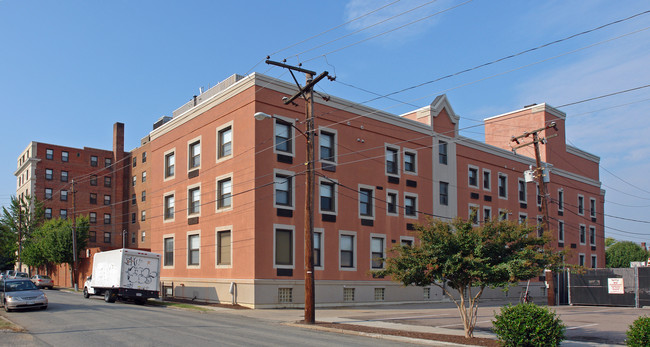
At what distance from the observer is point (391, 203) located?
37.0 metres

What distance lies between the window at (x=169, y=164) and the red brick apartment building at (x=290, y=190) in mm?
79

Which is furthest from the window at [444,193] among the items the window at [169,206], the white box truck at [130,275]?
the white box truck at [130,275]

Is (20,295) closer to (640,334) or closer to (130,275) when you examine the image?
(130,275)

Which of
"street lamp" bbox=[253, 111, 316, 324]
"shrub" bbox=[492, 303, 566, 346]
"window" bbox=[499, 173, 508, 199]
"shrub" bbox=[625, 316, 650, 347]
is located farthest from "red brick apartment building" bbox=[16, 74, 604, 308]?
"shrub" bbox=[625, 316, 650, 347]

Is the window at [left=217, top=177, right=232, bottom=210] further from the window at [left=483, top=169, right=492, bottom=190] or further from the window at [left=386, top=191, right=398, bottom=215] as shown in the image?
the window at [left=483, top=169, right=492, bottom=190]

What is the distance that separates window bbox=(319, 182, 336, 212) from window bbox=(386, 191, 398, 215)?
192 inches

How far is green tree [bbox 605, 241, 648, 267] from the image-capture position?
81.4 metres

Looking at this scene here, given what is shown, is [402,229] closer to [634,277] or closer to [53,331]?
[634,277]

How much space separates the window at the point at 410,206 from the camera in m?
37.9

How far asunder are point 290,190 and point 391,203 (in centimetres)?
844

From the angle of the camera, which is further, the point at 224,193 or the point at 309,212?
the point at 224,193

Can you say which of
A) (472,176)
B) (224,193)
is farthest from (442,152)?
(224,193)

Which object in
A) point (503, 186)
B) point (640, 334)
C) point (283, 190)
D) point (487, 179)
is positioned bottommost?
point (640, 334)

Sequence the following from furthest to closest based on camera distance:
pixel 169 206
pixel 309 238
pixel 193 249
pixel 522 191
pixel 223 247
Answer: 1. pixel 522 191
2. pixel 169 206
3. pixel 193 249
4. pixel 223 247
5. pixel 309 238
